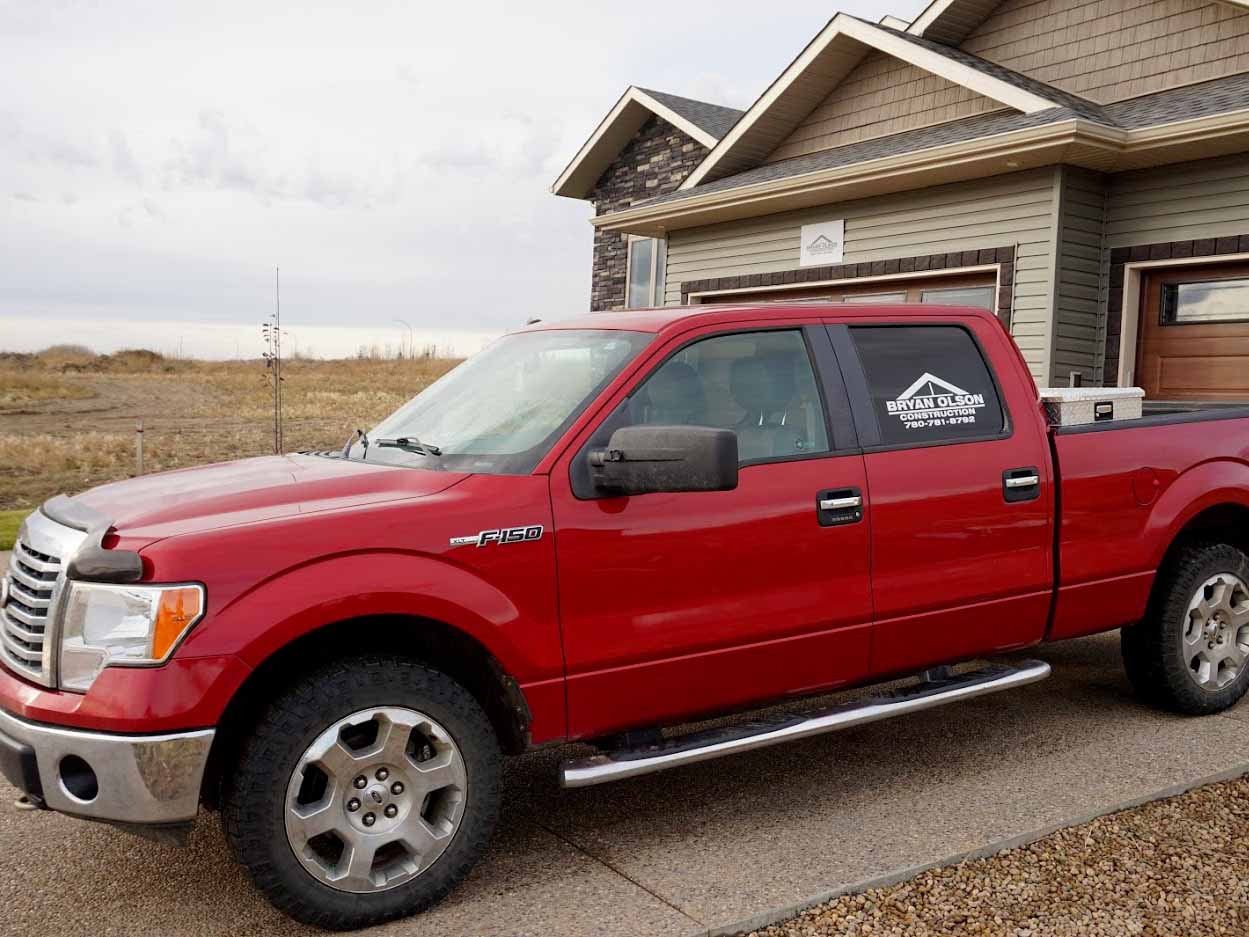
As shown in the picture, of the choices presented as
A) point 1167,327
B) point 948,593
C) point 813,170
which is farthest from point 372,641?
point 813,170

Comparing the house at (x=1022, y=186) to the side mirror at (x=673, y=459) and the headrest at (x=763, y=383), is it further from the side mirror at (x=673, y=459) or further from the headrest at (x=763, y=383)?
the side mirror at (x=673, y=459)

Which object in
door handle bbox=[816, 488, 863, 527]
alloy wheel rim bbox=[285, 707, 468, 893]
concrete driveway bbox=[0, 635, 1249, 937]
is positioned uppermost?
door handle bbox=[816, 488, 863, 527]

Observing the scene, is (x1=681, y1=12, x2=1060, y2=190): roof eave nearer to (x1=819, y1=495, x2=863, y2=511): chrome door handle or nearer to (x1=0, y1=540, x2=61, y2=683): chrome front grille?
(x1=819, y1=495, x2=863, y2=511): chrome door handle

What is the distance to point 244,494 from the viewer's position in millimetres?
3742

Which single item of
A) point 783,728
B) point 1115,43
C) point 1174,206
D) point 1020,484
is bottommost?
point 783,728

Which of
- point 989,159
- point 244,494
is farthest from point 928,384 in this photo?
point 989,159

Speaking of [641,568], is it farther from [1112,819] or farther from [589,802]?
[1112,819]

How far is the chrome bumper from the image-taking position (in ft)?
10.6

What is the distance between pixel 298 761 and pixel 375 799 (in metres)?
0.28

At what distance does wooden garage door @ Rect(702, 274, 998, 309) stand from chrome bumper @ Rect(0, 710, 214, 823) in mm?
8417

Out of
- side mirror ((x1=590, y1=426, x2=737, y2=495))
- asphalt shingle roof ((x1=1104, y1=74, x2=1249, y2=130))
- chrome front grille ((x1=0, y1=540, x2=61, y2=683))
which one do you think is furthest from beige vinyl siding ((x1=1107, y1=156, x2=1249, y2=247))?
chrome front grille ((x1=0, y1=540, x2=61, y2=683))

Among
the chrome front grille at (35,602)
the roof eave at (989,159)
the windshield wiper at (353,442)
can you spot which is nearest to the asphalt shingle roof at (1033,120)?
the roof eave at (989,159)

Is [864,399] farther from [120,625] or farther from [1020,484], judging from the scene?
[120,625]

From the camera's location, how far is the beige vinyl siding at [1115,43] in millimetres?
11117
